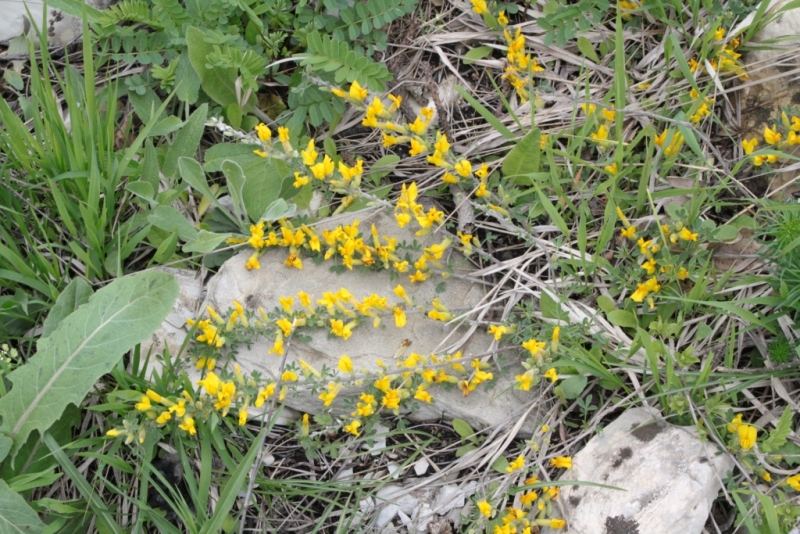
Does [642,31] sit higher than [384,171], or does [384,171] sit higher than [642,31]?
[642,31]

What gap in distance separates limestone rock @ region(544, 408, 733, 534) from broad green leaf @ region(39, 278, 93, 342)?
8.06ft

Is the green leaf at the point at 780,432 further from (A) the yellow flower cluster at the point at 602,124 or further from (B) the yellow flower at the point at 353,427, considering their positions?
(B) the yellow flower at the point at 353,427

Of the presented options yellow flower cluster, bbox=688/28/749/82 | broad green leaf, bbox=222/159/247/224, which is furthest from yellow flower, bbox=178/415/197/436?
yellow flower cluster, bbox=688/28/749/82

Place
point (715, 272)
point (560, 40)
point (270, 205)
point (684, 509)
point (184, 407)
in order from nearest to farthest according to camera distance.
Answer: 1. point (684, 509)
2. point (184, 407)
3. point (715, 272)
4. point (270, 205)
5. point (560, 40)

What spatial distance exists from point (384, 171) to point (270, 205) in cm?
72

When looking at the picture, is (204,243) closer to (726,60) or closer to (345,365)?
(345,365)

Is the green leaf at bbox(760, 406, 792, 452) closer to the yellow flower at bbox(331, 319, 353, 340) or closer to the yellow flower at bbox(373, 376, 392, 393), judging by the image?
the yellow flower at bbox(373, 376, 392, 393)

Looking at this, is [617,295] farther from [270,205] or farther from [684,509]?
[270,205]

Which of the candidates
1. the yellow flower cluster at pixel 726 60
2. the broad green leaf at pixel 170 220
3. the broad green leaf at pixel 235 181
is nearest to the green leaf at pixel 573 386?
the yellow flower cluster at pixel 726 60

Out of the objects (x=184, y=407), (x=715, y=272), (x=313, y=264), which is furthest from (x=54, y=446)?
(x=715, y=272)

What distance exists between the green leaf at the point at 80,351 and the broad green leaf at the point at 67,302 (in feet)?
0.53

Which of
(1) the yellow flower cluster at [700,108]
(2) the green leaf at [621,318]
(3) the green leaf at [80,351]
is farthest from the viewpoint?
(1) the yellow flower cluster at [700,108]

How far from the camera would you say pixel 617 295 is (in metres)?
3.44

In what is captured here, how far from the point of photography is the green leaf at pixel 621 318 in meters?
3.28
